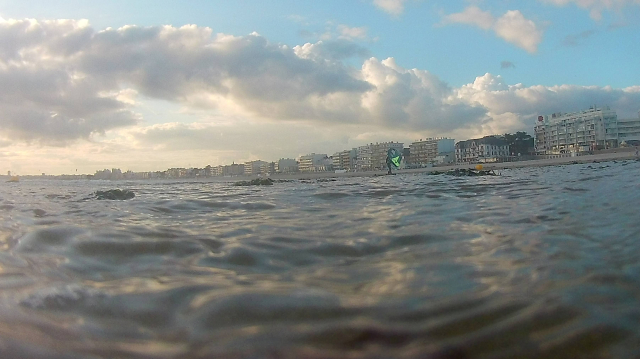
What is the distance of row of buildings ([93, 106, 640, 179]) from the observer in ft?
309

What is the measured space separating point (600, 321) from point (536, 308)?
0.32 metres

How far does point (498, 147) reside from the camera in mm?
125312

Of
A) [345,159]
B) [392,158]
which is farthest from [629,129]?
[345,159]

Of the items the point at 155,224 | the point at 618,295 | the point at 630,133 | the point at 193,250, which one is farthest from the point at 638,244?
the point at 630,133

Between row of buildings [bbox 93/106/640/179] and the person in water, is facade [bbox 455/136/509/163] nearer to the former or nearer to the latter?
row of buildings [bbox 93/106/640/179]

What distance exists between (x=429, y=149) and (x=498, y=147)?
2754cm

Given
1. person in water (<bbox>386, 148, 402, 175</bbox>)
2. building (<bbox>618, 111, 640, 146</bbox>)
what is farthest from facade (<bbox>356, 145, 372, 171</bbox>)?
person in water (<bbox>386, 148, 402, 175</bbox>)

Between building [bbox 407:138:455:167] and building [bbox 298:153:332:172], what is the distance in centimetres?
3558

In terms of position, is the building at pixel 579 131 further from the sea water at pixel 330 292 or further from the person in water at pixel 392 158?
the sea water at pixel 330 292

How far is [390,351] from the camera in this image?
199cm

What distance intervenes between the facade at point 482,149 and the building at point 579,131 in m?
10.8

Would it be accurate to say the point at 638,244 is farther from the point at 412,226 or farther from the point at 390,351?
the point at 390,351

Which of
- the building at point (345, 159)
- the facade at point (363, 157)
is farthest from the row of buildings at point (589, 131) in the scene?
the building at point (345, 159)

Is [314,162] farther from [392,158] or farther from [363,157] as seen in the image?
[392,158]
